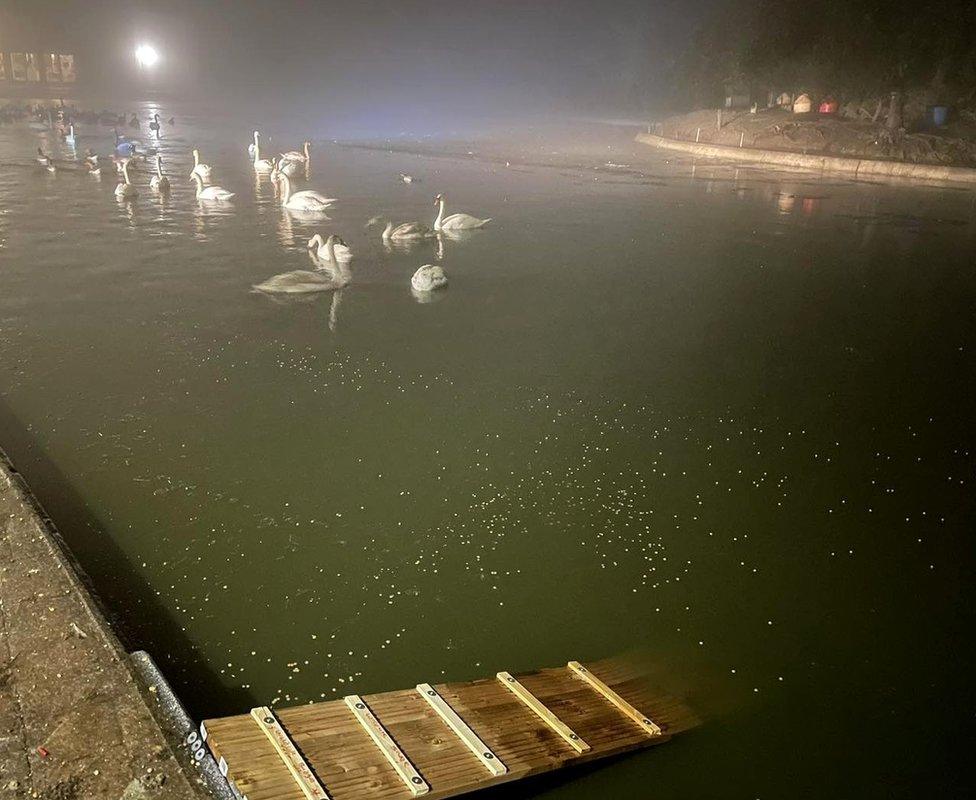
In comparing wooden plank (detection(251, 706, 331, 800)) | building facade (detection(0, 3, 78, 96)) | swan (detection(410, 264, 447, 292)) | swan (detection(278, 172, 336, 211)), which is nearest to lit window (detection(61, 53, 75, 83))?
building facade (detection(0, 3, 78, 96))

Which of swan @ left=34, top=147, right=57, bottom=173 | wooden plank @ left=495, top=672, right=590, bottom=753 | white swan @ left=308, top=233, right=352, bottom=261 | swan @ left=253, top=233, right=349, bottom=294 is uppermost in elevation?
swan @ left=34, top=147, right=57, bottom=173

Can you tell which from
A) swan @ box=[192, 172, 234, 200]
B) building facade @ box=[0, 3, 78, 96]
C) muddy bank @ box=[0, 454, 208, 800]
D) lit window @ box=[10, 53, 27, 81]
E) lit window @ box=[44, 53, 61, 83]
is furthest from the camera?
lit window @ box=[44, 53, 61, 83]

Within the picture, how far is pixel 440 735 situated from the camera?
11.4 ft

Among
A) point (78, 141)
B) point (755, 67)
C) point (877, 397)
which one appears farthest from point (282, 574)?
point (755, 67)

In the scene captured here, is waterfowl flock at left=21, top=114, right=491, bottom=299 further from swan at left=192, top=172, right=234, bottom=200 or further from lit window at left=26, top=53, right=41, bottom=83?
lit window at left=26, top=53, right=41, bottom=83

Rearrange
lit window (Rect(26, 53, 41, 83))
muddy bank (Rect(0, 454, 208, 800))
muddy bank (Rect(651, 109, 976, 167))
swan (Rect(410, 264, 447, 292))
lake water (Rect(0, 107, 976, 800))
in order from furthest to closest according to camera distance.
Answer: lit window (Rect(26, 53, 41, 83)) → muddy bank (Rect(651, 109, 976, 167)) → swan (Rect(410, 264, 447, 292)) → lake water (Rect(0, 107, 976, 800)) → muddy bank (Rect(0, 454, 208, 800))

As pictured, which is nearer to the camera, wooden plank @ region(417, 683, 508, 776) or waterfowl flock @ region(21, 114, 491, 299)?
wooden plank @ region(417, 683, 508, 776)

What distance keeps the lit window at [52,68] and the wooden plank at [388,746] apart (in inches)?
2507

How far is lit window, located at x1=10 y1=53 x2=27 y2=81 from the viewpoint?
52812 mm

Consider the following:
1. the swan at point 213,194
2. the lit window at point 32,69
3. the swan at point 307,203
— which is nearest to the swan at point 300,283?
the swan at point 307,203

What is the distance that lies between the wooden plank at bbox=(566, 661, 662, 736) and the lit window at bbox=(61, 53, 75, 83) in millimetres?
64650

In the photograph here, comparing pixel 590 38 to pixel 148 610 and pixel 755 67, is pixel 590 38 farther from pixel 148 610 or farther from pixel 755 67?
pixel 148 610

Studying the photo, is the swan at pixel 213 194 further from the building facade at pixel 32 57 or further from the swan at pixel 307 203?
the building facade at pixel 32 57

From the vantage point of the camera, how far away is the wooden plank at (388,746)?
315cm
